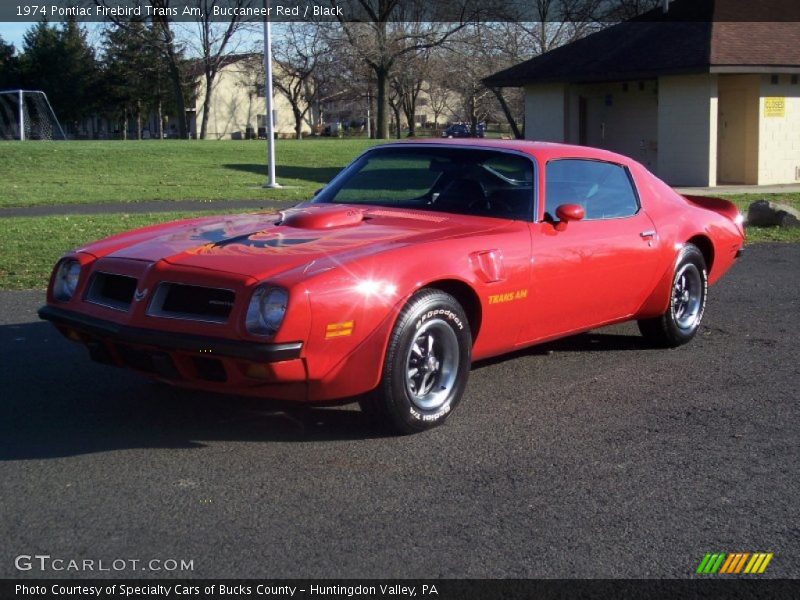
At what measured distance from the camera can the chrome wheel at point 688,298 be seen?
694 cm

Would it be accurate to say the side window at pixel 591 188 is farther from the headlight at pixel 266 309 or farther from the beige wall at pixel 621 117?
the beige wall at pixel 621 117

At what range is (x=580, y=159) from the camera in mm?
6367

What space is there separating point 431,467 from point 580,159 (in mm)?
2723

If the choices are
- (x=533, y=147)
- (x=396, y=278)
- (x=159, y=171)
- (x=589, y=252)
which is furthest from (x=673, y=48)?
(x=396, y=278)

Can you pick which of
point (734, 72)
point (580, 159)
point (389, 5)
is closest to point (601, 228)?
point (580, 159)

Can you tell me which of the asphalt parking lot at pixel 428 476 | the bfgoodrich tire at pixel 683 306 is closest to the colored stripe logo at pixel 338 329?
the asphalt parking lot at pixel 428 476

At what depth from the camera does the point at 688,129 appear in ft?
77.0

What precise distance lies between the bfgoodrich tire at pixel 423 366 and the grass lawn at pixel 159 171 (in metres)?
15.8

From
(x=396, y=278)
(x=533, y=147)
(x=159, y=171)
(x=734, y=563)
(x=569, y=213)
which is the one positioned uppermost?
(x=159, y=171)

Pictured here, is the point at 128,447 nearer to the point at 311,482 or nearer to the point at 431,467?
the point at 311,482

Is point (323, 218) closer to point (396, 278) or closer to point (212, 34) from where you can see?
point (396, 278)

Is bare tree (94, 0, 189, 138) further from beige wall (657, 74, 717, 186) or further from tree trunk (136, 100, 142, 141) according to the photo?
beige wall (657, 74, 717, 186)

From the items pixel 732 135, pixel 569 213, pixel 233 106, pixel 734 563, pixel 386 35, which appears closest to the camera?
pixel 734 563

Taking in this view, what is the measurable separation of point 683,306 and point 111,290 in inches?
A: 159
